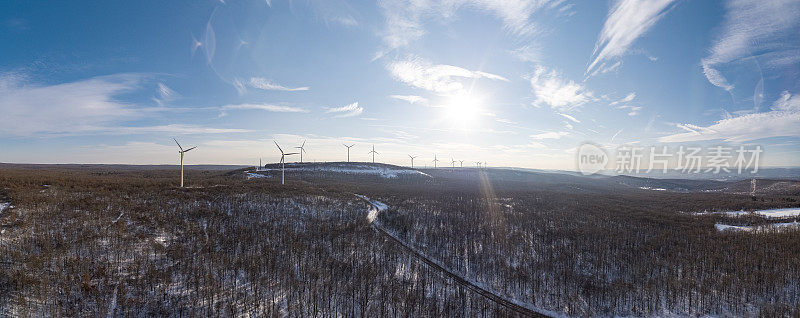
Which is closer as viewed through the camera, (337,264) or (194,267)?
(194,267)

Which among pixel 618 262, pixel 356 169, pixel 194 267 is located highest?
pixel 356 169

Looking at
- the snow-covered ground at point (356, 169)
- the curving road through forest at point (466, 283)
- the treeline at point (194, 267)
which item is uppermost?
the snow-covered ground at point (356, 169)

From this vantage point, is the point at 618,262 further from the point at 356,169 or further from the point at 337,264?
the point at 356,169

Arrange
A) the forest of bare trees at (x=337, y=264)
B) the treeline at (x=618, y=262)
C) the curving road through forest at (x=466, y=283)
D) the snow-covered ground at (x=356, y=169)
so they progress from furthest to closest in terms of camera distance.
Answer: the snow-covered ground at (x=356, y=169)
the treeline at (x=618, y=262)
the curving road through forest at (x=466, y=283)
the forest of bare trees at (x=337, y=264)

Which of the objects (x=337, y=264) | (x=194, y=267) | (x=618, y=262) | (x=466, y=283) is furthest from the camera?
(x=618, y=262)

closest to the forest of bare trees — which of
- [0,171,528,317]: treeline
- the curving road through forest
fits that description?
[0,171,528,317]: treeline

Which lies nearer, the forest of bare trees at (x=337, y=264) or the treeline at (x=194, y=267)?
the treeline at (x=194, y=267)

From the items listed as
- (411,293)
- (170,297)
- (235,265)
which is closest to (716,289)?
(411,293)

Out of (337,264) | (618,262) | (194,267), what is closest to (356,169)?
(337,264)

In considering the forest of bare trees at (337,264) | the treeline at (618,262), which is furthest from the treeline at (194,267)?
the treeline at (618,262)

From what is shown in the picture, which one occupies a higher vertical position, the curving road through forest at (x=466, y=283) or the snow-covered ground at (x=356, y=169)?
the snow-covered ground at (x=356, y=169)

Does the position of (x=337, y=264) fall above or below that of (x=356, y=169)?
below

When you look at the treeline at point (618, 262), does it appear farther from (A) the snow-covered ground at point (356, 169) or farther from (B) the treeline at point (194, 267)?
(A) the snow-covered ground at point (356, 169)
